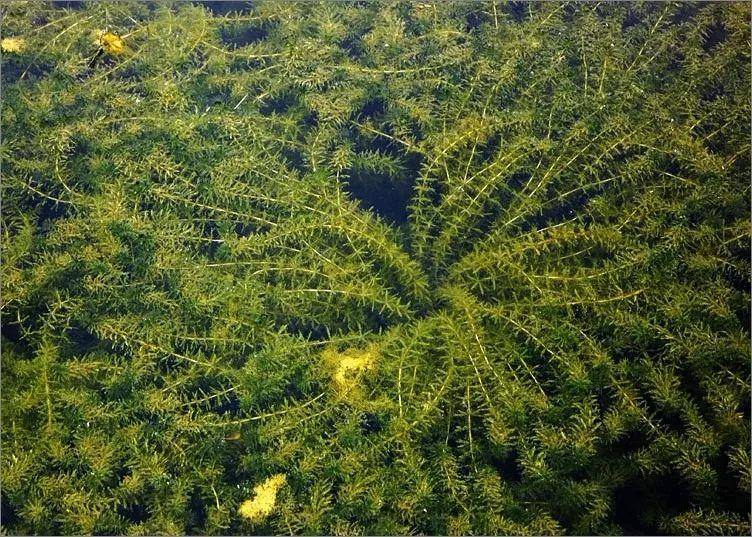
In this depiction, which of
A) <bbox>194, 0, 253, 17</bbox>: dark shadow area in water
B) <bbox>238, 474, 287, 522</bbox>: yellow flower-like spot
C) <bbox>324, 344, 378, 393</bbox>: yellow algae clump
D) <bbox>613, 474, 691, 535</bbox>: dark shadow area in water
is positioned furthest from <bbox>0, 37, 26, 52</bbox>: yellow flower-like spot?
<bbox>613, 474, 691, 535</bbox>: dark shadow area in water

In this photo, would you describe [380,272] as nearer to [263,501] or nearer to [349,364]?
[349,364]

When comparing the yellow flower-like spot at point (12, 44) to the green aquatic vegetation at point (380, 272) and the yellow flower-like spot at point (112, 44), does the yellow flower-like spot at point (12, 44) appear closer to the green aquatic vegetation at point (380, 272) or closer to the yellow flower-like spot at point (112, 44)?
the green aquatic vegetation at point (380, 272)

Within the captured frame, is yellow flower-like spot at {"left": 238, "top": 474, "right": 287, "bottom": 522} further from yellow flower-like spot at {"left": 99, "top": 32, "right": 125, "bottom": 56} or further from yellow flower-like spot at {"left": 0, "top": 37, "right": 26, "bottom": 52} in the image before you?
yellow flower-like spot at {"left": 0, "top": 37, "right": 26, "bottom": 52}

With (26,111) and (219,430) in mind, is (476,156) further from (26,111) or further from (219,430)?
(26,111)

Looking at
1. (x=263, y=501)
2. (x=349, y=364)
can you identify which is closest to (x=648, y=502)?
(x=349, y=364)

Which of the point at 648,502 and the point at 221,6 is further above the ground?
the point at 221,6

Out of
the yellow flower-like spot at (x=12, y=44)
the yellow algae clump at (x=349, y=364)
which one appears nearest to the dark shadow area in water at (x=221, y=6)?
the yellow flower-like spot at (x=12, y=44)
